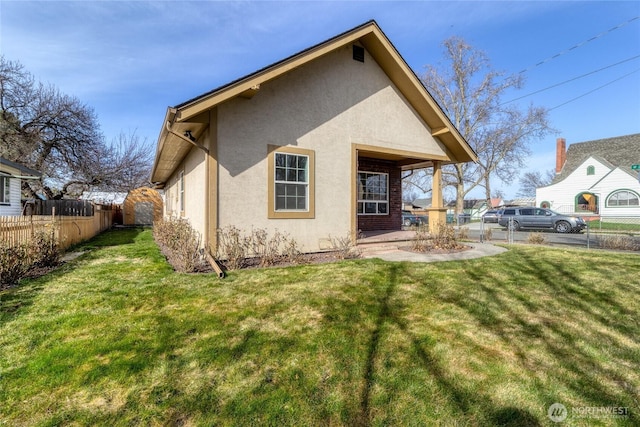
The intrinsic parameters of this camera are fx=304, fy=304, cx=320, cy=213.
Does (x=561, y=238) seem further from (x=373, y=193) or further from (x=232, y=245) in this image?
(x=232, y=245)

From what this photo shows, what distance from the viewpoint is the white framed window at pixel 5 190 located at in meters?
14.2

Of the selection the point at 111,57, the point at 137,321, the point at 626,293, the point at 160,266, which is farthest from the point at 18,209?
the point at 626,293

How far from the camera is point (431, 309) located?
168 inches

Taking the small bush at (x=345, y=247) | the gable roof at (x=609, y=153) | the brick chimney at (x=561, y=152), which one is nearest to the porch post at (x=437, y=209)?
the small bush at (x=345, y=247)

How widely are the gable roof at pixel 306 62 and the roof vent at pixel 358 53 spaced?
15 centimetres

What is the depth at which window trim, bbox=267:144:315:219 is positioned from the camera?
23.6 feet

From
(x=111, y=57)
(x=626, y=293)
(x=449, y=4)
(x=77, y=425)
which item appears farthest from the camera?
(x=111, y=57)

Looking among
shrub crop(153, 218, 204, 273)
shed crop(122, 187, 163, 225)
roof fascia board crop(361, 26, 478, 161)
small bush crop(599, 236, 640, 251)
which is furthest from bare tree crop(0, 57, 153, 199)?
small bush crop(599, 236, 640, 251)

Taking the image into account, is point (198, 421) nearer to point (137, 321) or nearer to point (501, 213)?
point (137, 321)

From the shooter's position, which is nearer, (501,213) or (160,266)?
(160,266)

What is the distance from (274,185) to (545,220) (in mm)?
21034

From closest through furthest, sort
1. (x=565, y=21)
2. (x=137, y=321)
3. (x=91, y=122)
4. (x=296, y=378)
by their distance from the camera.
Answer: (x=296, y=378) < (x=137, y=321) < (x=565, y=21) < (x=91, y=122)

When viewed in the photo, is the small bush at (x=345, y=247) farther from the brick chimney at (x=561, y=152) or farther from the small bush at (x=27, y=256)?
the brick chimney at (x=561, y=152)

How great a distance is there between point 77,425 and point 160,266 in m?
5.05
